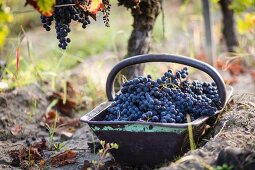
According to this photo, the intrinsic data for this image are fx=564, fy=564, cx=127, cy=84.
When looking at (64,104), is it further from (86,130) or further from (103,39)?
(103,39)

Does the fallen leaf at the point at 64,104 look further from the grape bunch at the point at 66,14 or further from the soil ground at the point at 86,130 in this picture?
the grape bunch at the point at 66,14

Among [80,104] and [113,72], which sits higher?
[113,72]

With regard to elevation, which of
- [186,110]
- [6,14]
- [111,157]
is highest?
[6,14]

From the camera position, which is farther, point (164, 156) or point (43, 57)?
point (43, 57)

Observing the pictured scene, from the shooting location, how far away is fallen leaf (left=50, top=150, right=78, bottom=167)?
3.75m

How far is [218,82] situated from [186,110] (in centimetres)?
27

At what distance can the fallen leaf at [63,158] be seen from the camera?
3746 mm

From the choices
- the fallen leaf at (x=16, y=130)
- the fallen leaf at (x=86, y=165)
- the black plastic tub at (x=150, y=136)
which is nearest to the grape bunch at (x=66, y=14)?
the black plastic tub at (x=150, y=136)

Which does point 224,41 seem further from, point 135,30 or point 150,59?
point 150,59

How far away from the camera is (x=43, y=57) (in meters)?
7.35

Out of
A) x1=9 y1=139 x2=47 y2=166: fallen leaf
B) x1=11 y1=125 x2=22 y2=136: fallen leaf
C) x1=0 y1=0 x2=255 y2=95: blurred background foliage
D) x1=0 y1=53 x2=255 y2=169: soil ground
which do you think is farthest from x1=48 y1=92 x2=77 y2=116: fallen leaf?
x1=9 y1=139 x2=47 y2=166: fallen leaf

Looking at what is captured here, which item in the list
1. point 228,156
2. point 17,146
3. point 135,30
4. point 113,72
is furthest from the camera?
point 135,30

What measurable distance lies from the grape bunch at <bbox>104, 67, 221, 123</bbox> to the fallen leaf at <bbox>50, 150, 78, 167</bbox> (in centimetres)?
39

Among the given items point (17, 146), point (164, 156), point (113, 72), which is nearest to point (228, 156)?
point (164, 156)
